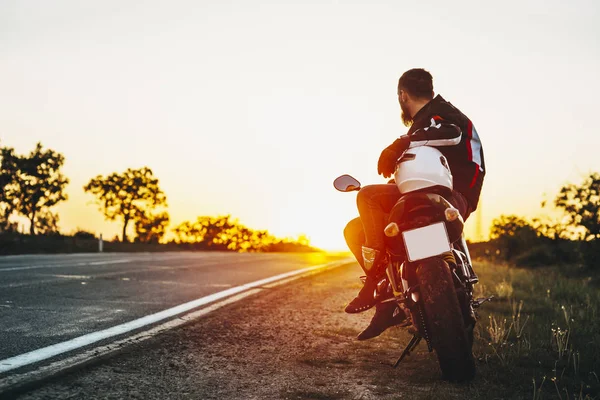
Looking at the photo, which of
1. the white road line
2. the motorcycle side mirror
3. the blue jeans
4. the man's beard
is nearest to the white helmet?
the blue jeans

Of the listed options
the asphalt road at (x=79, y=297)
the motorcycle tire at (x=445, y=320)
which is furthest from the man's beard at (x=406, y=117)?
the asphalt road at (x=79, y=297)

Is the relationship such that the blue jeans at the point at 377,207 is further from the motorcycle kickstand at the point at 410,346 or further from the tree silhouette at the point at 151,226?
the tree silhouette at the point at 151,226

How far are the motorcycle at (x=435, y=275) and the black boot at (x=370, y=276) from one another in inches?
9.1

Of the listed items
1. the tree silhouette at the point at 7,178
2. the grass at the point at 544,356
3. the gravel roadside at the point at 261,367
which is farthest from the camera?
Result: the tree silhouette at the point at 7,178

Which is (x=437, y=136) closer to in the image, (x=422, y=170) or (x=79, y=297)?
(x=422, y=170)

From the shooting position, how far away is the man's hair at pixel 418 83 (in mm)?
3887

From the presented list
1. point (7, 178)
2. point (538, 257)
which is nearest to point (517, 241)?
point (538, 257)

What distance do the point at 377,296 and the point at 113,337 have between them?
1.95m

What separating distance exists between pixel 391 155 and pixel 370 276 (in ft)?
2.94

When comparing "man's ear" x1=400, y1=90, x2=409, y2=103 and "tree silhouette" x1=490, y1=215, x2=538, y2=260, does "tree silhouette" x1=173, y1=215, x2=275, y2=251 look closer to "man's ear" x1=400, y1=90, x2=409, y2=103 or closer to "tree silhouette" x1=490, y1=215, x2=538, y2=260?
"tree silhouette" x1=490, y1=215, x2=538, y2=260

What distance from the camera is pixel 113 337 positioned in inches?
156

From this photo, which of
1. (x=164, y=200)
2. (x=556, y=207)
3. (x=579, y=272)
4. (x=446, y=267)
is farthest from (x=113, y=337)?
(x=164, y=200)

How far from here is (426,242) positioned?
3076mm

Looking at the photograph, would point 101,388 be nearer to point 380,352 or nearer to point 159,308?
point 380,352
